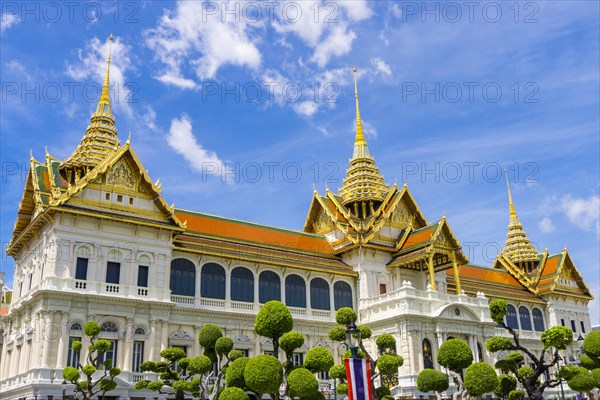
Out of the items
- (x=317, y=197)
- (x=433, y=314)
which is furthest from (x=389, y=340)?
(x=317, y=197)

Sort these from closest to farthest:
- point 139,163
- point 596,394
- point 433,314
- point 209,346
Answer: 1. point 209,346
2. point 139,163
3. point 433,314
4. point 596,394

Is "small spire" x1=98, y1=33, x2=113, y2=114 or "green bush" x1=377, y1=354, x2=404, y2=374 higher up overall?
"small spire" x1=98, y1=33, x2=113, y2=114

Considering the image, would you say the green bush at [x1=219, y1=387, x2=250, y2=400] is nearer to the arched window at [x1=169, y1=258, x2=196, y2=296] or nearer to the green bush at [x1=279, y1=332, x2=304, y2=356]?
the green bush at [x1=279, y1=332, x2=304, y2=356]

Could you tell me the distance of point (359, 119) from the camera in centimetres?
5831

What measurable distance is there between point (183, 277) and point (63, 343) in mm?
8343

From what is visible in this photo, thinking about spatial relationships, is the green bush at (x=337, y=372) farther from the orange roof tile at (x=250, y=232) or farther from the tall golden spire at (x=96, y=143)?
→ the tall golden spire at (x=96, y=143)

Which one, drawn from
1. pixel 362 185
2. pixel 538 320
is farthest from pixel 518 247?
pixel 362 185

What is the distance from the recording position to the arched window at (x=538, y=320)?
2225 inches

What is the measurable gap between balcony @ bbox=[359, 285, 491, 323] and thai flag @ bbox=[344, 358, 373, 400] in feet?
57.4

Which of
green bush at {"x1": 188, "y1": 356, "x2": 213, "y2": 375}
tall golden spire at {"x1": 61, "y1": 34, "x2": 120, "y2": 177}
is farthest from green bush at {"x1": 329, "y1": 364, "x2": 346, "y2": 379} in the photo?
tall golden spire at {"x1": 61, "y1": 34, "x2": 120, "y2": 177}

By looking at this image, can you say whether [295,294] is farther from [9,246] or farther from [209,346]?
[9,246]

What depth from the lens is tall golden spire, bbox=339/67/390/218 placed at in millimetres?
49969

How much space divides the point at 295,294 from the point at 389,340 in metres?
13.4

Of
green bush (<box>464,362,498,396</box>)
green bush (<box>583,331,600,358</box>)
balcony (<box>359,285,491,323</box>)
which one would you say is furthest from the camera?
balcony (<box>359,285,491,323</box>)
